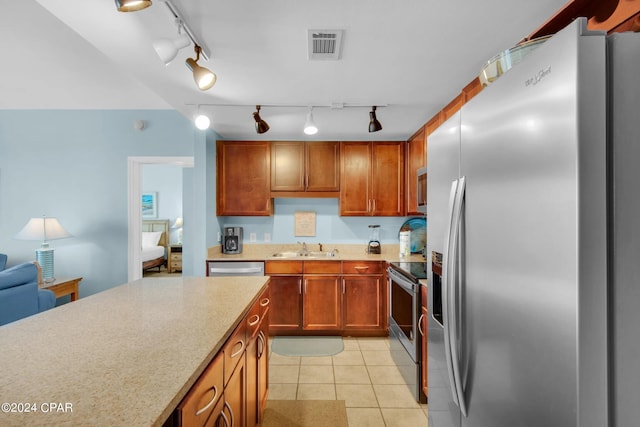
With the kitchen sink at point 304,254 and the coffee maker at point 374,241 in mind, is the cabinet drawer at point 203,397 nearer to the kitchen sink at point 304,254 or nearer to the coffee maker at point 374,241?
the kitchen sink at point 304,254

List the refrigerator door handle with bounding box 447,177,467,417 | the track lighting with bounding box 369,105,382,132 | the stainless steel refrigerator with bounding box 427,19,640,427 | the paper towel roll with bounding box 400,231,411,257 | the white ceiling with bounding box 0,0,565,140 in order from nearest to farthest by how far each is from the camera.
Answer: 1. the stainless steel refrigerator with bounding box 427,19,640,427
2. the refrigerator door handle with bounding box 447,177,467,417
3. the white ceiling with bounding box 0,0,565,140
4. the track lighting with bounding box 369,105,382,132
5. the paper towel roll with bounding box 400,231,411,257

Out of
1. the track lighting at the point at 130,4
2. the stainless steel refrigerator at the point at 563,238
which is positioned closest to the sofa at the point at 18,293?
the track lighting at the point at 130,4

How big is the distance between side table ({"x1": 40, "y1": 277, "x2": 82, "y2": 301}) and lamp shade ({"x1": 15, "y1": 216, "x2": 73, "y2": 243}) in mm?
493

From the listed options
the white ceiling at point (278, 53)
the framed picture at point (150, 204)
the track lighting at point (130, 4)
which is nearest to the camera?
the track lighting at point (130, 4)

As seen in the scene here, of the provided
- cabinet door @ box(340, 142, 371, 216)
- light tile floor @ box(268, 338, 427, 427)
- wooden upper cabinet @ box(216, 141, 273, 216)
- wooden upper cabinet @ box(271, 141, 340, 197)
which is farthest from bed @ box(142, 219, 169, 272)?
cabinet door @ box(340, 142, 371, 216)

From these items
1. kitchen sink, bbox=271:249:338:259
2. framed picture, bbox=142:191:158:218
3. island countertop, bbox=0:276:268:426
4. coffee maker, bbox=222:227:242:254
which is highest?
framed picture, bbox=142:191:158:218

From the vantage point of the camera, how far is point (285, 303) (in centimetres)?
335

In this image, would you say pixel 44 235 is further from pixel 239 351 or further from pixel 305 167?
pixel 239 351

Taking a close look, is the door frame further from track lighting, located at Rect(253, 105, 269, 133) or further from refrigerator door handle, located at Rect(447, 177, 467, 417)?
refrigerator door handle, located at Rect(447, 177, 467, 417)

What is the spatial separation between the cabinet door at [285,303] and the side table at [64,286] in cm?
232

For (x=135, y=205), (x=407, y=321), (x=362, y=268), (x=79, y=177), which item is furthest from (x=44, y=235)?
(x=407, y=321)

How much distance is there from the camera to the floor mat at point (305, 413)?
1.97 m

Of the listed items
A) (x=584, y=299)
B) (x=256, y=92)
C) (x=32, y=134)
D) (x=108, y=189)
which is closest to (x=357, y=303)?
(x=256, y=92)

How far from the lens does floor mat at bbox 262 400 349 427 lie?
197cm
